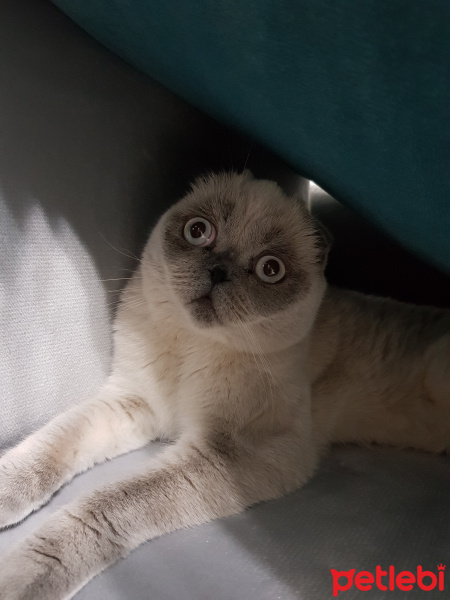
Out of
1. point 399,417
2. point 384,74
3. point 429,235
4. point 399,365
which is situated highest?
point 384,74

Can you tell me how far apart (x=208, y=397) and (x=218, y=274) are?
30 cm

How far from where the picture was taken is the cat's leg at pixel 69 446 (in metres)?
0.96

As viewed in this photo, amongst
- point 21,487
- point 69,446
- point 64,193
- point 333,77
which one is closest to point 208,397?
point 69,446

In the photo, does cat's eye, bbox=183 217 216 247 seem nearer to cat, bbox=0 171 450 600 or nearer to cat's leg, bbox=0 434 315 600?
cat, bbox=0 171 450 600

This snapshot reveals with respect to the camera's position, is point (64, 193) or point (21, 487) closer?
point (21, 487)

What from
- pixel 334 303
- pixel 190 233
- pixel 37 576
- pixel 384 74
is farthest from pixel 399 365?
pixel 37 576

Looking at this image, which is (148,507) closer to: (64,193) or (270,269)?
(270,269)

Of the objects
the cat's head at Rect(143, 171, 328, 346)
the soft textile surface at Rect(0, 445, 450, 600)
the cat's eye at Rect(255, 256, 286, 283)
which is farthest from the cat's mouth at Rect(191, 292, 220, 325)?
the soft textile surface at Rect(0, 445, 450, 600)

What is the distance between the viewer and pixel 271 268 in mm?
1133

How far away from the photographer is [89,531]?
90 cm

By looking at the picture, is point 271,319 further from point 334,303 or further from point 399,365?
point 399,365

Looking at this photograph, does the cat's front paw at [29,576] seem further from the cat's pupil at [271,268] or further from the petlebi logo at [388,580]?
the cat's pupil at [271,268]

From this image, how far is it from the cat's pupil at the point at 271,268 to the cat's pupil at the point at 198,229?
6.4 inches

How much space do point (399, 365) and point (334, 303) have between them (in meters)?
0.26
